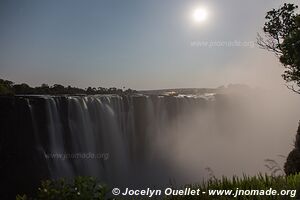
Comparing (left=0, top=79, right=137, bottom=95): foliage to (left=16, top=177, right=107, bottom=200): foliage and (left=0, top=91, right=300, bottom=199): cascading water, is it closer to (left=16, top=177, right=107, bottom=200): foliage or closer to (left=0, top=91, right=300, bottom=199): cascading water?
(left=0, top=91, right=300, bottom=199): cascading water

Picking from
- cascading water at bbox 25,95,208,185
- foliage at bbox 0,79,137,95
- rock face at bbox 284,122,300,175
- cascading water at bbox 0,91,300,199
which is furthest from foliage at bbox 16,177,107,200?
foliage at bbox 0,79,137,95

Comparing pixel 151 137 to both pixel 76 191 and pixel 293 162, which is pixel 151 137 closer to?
pixel 293 162

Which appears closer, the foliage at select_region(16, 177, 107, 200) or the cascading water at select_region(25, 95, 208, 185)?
the foliage at select_region(16, 177, 107, 200)

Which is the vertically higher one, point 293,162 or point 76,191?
point 76,191

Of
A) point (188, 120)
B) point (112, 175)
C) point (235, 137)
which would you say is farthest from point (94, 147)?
point (235, 137)

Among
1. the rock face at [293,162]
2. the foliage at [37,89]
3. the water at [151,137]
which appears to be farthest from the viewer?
the foliage at [37,89]

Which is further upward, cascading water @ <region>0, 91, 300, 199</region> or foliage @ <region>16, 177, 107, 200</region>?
foliage @ <region>16, 177, 107, 200</region>

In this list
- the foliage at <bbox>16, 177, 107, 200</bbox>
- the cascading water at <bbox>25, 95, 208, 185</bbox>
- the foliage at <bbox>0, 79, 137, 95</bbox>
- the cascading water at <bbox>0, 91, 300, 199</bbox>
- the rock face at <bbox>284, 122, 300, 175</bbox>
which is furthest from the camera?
the foliage at <bbox>0, 79, 137, 95</bbox>

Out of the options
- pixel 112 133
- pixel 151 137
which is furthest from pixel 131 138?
pixel 151 137

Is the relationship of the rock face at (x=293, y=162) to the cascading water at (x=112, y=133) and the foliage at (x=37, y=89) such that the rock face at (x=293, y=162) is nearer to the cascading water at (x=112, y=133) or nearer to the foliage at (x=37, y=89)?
the cascading water at (x=112, y=133)

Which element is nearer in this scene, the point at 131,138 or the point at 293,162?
the point at 293,162

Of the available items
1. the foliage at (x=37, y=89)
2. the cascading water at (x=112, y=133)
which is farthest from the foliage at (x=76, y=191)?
the foliage at (x=37, y=89)

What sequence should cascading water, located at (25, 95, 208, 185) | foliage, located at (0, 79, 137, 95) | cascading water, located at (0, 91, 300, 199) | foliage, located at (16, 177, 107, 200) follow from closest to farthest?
foliage, located at (16, 177, 107, 200) → cascading water, located at (0, 91, 300, 199) → cascading water, located at (25, 95, 208, 185) → foliage, located at (0, 79, 137, 95)

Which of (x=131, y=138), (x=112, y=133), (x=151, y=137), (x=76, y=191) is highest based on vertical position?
(x=76, y=191)
